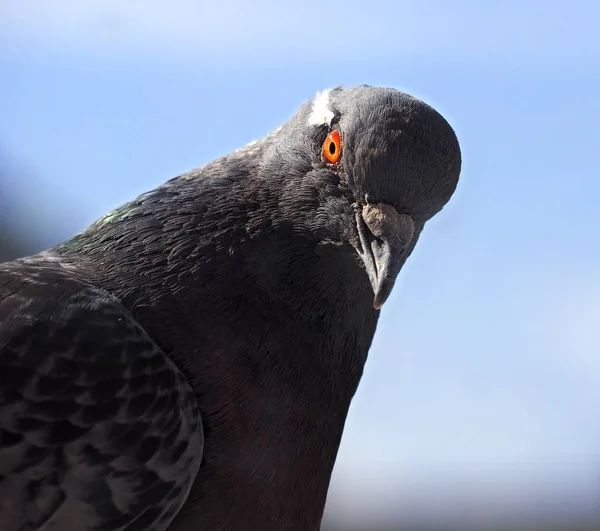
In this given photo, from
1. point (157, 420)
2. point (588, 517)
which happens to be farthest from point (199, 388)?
point (588, 517)

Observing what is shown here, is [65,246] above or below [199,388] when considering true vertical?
above

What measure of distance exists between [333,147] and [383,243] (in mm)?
668

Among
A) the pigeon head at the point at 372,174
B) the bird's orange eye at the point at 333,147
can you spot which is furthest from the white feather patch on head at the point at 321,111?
the bird's orange eye at the point at 333,147

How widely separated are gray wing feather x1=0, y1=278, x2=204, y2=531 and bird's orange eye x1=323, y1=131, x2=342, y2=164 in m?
1.40

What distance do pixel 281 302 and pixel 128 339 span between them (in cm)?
88

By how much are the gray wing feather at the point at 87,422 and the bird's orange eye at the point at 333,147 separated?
1.40m

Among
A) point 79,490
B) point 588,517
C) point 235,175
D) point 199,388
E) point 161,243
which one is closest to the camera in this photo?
point 79,490

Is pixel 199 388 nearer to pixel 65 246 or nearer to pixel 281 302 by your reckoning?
pixel 281 302

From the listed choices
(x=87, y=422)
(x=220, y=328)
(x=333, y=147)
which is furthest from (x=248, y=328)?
(x=333, y=147)

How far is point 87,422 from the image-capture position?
157 inches

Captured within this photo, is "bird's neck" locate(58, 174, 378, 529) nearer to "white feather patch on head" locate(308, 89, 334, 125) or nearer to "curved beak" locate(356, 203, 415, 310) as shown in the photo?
"curved beak" locate(356, 203, 415, 310)

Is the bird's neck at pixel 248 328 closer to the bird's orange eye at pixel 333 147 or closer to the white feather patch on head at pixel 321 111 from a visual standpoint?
the bird's orange eye at pixel 333 147

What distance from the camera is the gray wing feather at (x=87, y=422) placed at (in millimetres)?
3883

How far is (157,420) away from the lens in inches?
159
